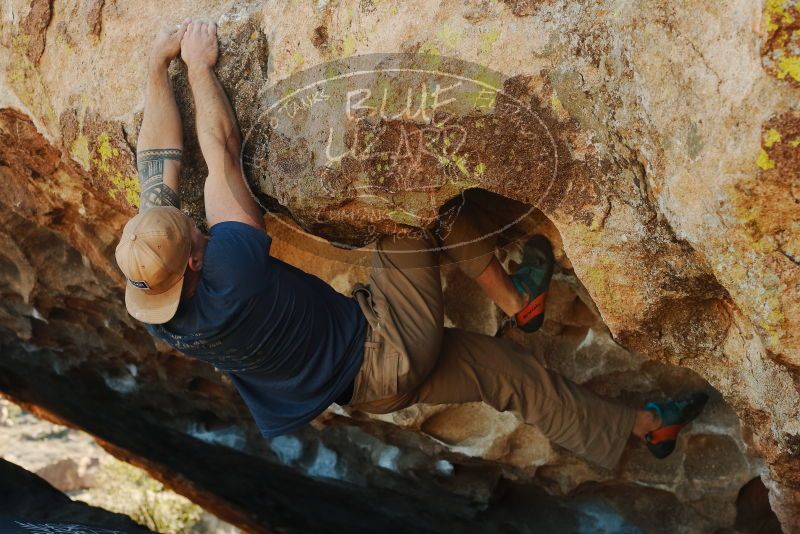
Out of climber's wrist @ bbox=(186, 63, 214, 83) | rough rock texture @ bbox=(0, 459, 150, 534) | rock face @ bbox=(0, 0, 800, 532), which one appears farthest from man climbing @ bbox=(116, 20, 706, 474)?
rough rock texture @ bbox=(0, 459, 150, 534)

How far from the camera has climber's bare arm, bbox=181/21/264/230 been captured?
2533 millimetres

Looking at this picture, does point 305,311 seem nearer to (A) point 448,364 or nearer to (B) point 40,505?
(A) point 448,364

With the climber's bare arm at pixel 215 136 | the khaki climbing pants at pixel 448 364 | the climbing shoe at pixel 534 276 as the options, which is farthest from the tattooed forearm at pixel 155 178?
the climbing shoe at pixel 534 276

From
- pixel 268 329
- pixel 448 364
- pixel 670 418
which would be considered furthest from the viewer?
pixel 670 418

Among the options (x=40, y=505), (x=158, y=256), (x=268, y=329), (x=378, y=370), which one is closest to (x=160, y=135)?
(x=158, y=256)

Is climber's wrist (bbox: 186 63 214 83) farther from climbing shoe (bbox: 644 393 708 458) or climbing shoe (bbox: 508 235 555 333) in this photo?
climbing shoe (bbox: 644 393 708 458)

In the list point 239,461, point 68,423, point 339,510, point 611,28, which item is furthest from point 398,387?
point 68,423

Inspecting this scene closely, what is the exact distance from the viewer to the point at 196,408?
498 centimetres

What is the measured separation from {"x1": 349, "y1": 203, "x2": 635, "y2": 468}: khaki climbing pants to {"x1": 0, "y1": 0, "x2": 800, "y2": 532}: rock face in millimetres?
168

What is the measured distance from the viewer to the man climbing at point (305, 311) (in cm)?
238

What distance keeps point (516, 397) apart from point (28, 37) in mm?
2134

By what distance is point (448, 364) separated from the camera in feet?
9.49

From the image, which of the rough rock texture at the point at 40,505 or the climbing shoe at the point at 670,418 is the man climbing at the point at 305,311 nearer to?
the climbing shoe at the point at 670,418

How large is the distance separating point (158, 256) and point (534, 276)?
4.22 feet
